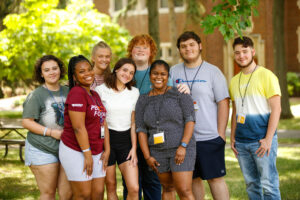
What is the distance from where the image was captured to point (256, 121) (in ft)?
14.2

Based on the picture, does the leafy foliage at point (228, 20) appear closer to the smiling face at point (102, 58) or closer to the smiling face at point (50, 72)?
the smiling face at point (102, 58)

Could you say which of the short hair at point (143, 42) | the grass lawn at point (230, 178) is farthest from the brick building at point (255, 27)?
A: the short hair at point (143, 42)

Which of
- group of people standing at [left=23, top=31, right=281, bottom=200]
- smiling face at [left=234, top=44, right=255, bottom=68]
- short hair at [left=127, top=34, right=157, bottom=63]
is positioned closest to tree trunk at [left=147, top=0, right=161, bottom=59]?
short hair at [left=127, top=34, right=157, bottom=63]

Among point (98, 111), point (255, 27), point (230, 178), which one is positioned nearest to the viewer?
point (98, 111)

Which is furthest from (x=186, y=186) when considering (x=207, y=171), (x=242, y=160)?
(x=242, y=160)

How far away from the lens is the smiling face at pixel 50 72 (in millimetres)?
4129

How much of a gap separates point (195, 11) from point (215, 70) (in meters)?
13.5

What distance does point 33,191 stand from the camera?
676 centimetres

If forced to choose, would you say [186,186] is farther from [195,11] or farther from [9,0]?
[195,11]

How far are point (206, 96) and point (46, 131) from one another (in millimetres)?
1684

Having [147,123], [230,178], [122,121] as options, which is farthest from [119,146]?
[230,178]

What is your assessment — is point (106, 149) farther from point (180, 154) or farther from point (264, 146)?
point (264, 146)

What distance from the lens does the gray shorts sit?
4086 mm

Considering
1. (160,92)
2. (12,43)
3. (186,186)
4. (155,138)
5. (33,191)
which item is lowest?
(33,191)
